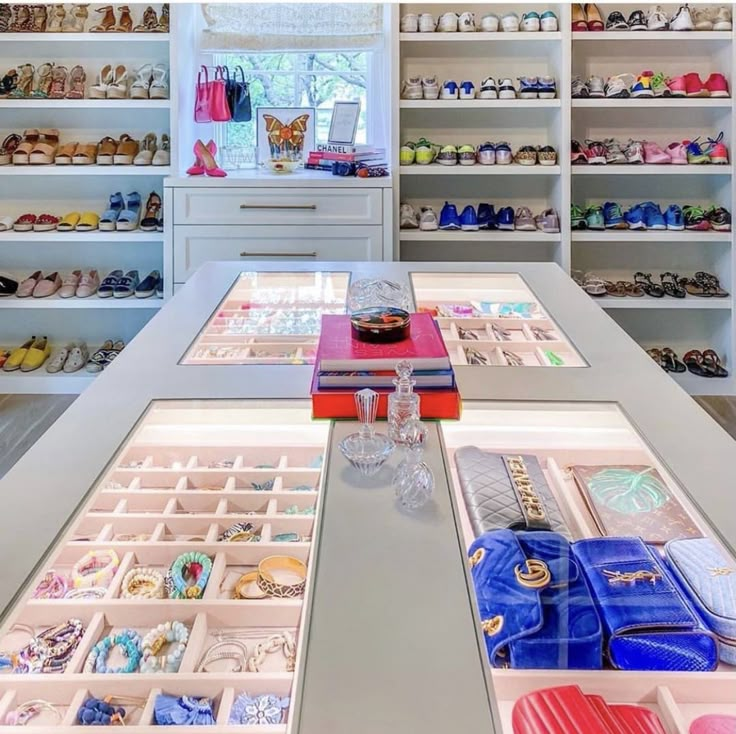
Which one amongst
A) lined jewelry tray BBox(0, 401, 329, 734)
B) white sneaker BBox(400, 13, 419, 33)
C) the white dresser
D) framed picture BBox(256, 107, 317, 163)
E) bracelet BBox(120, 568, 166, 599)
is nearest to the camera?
lined jewelry tray BBox(0, 401, 329, 734)

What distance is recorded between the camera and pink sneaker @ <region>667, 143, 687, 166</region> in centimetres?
360

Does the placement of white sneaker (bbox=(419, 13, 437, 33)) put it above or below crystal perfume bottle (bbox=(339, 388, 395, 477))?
above

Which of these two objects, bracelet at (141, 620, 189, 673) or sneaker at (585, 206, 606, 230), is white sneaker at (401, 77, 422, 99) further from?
bracelet at (141, 620, 189, 673)

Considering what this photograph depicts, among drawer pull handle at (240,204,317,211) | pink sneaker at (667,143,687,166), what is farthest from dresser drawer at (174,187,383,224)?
pink sneaker at (667,143,687,166)

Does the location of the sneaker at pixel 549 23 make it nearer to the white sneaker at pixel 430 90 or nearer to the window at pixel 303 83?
the white sneaker at pixel 430 90

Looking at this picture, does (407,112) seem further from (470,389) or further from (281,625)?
(281,625)

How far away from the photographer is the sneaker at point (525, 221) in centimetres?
366

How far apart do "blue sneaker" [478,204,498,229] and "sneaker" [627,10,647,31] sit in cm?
102

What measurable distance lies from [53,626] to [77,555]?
97mm

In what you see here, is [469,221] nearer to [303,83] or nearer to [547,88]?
[547,88]

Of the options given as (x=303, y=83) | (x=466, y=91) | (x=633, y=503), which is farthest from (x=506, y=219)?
(x=633, y=503)

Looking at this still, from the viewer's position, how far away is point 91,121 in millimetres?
3914

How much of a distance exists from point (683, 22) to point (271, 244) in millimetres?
2113

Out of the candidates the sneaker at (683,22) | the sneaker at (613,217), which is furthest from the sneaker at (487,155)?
the sneaker at (683,22)
